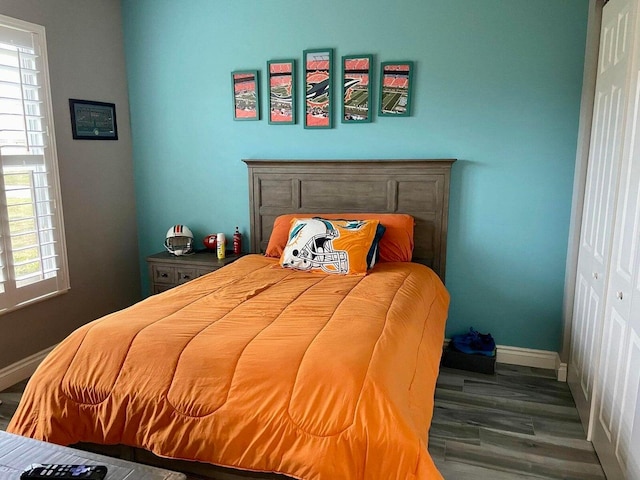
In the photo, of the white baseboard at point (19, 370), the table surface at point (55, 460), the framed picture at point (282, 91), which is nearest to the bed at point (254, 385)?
the table surface at point (55, 460)

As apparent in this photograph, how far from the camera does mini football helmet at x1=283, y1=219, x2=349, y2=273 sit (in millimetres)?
A: 2973

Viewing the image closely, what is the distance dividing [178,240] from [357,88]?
71.9 inches

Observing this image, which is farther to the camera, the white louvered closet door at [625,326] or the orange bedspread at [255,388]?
the white louvered closet door at [625,326]

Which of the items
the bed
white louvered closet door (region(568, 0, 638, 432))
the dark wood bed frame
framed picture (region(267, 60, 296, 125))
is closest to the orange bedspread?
the bed

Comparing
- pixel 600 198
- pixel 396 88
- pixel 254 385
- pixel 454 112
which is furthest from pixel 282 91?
pixel 254 385

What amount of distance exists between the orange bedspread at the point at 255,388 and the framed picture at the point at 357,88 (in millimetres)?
1625

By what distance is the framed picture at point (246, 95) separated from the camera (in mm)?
3643

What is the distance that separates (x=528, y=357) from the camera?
3.33m

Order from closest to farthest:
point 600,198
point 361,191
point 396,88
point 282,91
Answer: point 600,198 < point 396,88 < point 361,191 < point 282,91

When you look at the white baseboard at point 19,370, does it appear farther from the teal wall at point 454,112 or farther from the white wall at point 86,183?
the teal wall at point 454,112

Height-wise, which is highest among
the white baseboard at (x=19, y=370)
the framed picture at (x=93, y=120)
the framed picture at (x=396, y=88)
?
the framed picture at (x=396, y=88)

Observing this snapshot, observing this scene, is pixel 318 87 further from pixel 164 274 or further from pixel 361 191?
pixel 164 274

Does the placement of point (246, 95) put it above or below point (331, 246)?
above

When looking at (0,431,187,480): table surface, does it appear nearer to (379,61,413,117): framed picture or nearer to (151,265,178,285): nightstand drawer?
(151,265,178,285): nightstand drawer
